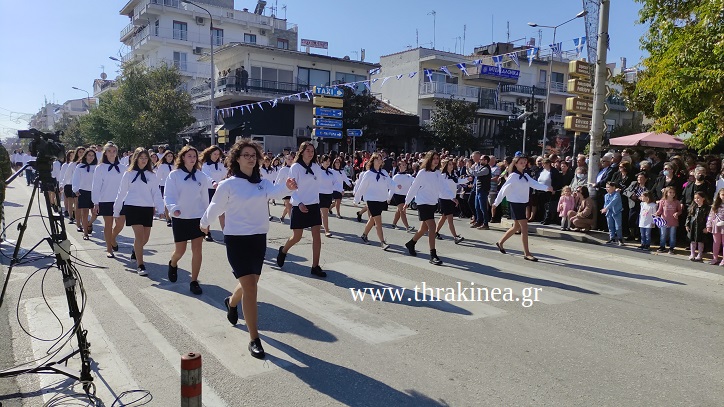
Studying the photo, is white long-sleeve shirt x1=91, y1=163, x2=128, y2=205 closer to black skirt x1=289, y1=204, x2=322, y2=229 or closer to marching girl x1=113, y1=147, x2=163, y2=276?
marching girl x1=113, y1=147, x2=163, y2=276

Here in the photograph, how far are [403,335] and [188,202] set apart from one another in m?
Answer: 3.29

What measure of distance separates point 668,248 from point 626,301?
5.02 meters

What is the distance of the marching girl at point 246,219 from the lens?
4789 millimetres

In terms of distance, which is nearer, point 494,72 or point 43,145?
point 43,145

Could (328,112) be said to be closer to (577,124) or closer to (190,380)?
(577,124)

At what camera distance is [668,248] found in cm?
1082

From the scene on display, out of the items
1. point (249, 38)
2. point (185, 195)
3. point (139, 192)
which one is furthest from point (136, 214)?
point (249, 38)

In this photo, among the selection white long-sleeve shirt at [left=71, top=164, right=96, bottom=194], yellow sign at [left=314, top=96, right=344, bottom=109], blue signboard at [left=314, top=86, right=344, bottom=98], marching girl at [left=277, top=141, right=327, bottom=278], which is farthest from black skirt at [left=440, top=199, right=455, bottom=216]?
blue signboard at [left=314, top=86, right=344, bottom=98]

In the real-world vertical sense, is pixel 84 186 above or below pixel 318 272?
above

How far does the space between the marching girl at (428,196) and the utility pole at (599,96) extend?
18.5 feet

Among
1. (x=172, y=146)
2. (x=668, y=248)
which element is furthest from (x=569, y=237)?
(x=172, y=146)

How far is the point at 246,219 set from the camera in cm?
491

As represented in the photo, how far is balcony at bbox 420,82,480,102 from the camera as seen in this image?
1559 inches

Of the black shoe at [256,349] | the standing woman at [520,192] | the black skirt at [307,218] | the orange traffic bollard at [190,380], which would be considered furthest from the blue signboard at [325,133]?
the orange traffic bollard at [190,380]
